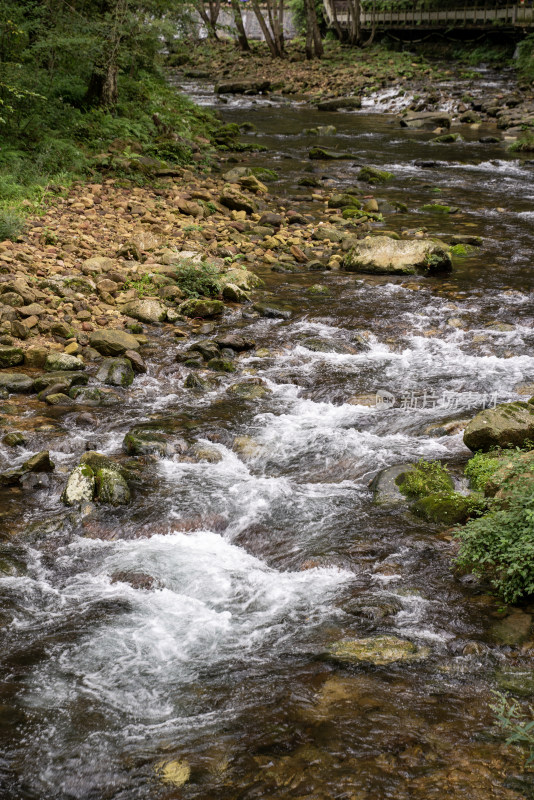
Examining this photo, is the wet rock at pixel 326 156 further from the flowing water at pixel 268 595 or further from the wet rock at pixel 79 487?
the wet rock at pixel 79 487

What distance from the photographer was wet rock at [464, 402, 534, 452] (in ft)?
19.2

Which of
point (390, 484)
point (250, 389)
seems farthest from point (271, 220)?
point (390, 484)

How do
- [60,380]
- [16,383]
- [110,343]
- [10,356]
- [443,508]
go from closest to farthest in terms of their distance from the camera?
[443,508]
[16,383]
[60,380]
[10,356]
[110,343]

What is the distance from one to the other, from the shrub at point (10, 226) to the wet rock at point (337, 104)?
2300 centimetres

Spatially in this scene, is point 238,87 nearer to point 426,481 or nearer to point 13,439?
point 13,439

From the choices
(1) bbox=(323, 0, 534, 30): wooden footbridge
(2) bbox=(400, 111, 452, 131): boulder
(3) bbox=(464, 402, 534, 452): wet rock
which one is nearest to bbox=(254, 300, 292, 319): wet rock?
(3) bbox=(464, 402, 534, 452): wet rock

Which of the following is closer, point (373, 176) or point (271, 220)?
point (271, 220)

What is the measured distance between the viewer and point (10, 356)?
766 cm

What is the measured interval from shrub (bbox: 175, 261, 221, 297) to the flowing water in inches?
38.6

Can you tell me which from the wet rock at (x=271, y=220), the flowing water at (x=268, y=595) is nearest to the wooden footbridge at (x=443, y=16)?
the wet rock at (x=271, y=220)

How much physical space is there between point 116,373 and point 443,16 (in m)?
44.1

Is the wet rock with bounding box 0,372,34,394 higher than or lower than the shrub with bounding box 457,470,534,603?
higher

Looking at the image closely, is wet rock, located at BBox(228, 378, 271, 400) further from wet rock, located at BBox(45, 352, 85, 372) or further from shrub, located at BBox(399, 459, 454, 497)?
shrub, located at BBox(399, 459, 454, 497)

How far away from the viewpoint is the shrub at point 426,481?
224 inches
